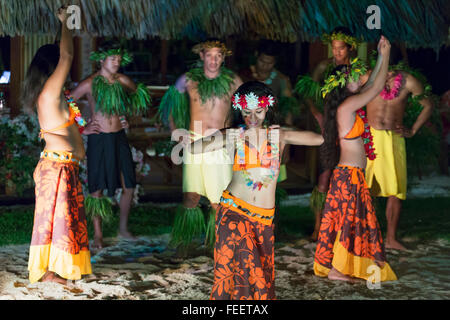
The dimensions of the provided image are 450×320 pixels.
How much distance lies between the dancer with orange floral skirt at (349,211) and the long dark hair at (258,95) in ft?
3.76

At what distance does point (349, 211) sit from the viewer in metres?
Answer: 4.94

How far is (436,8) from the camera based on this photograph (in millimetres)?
7129

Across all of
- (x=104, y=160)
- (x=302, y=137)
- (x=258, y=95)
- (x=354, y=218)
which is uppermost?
(x=258, y=95)

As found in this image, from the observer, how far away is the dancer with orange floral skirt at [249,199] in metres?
3.64

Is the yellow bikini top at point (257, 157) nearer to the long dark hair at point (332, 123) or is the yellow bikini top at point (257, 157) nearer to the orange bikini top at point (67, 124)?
the long dark hair at point (332, 123)

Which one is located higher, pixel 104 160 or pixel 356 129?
pixel 356 129

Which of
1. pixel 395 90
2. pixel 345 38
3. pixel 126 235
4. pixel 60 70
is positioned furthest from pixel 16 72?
pixel 395 90

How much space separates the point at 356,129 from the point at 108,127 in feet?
7.34

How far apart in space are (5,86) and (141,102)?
11.1 feet

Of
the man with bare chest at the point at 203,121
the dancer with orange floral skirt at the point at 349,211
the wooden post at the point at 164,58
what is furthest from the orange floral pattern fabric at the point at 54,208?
the wooden post at the point at 164,58

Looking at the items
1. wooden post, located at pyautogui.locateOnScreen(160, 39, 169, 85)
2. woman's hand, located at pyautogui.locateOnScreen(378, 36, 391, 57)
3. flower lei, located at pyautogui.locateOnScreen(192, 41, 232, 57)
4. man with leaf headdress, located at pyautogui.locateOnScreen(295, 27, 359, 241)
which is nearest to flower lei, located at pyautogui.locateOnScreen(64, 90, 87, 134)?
flower lei, located at pyautogui.locateOnScreen(192, 41, 232, 57)

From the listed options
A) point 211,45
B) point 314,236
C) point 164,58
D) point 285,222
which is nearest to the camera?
point 211,45

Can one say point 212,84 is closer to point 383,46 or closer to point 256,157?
point 383,46
